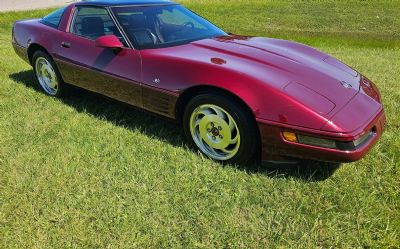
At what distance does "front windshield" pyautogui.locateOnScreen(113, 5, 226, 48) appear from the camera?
12.1ft

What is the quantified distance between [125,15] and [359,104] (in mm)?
2426

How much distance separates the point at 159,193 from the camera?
283cm

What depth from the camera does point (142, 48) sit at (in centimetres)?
356

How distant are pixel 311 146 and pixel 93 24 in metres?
2.75

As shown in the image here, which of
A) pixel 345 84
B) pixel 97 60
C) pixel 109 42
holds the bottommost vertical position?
pixel 345 84

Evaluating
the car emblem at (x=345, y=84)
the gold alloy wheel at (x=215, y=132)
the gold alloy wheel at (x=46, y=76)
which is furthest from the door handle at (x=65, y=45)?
the car emblem at (x=345, y=84)

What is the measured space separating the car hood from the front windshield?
25 centimetres

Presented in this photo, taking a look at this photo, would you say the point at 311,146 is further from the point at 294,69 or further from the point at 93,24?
the point at 93,24

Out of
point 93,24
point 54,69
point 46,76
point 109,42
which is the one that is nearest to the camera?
point 109,42

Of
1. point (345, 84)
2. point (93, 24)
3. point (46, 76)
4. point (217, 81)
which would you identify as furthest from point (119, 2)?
point (345, 84)

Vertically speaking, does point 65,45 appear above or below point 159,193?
above

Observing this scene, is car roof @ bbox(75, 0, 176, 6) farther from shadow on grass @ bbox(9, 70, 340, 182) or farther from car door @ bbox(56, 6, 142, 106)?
shadow on grass @ bbox(9, 70, 340, 182)

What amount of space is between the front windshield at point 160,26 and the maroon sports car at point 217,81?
1cm

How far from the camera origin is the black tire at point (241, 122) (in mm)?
2877
